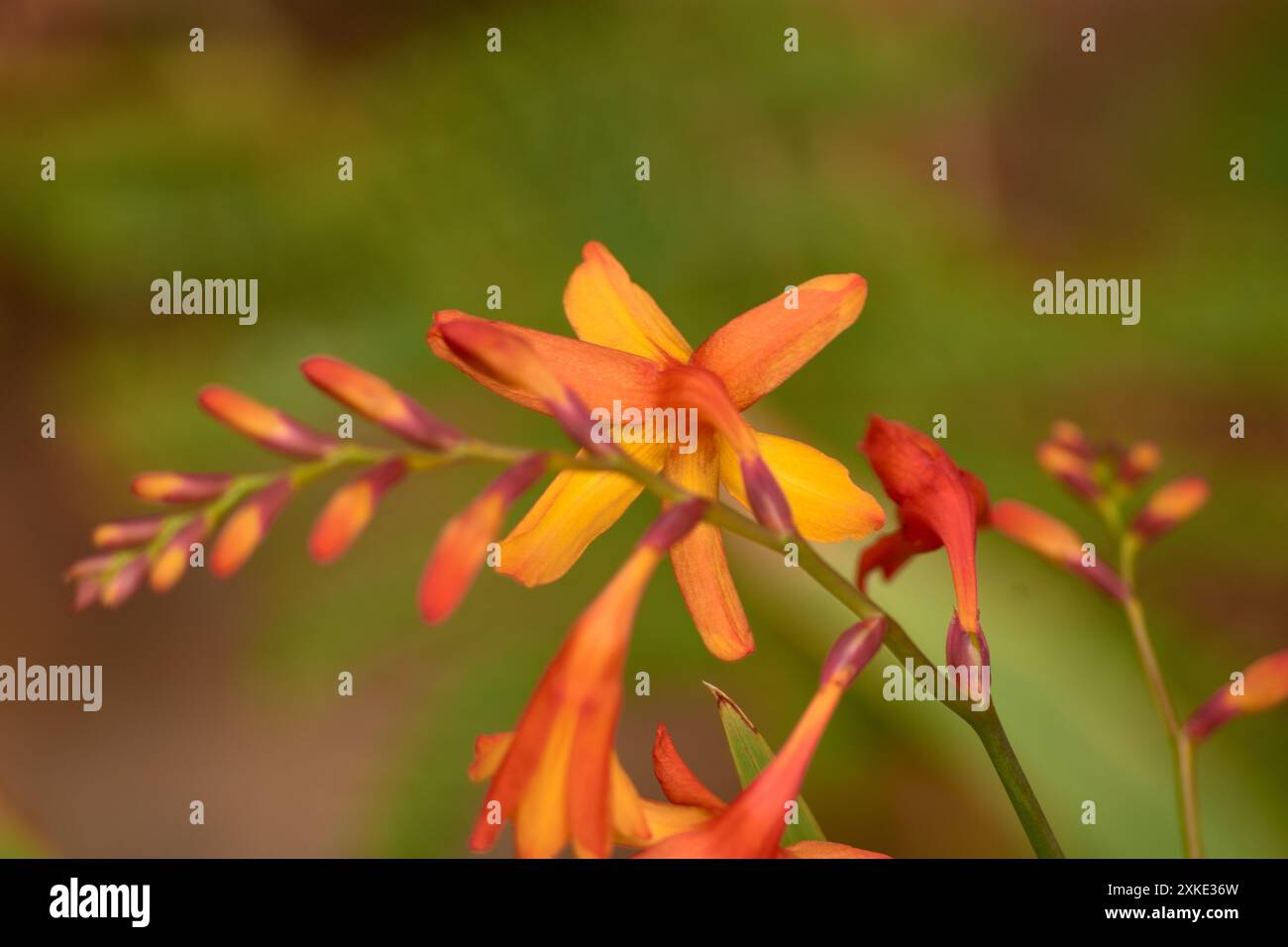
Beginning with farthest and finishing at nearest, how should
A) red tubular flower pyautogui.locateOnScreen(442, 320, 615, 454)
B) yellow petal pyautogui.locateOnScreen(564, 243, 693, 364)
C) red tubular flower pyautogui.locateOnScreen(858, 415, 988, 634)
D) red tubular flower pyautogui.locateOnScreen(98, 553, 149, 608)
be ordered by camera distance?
yellow petal pyautogui.locateOnScreen(564, 243, 693, 364) < red tubular flower pyautogui.locateOnScreen(858, 415, 988, 634) < red tubular flower pyautogui.locateOnScreen(442, 320, 615, 454) < red tubular flower pyautogui.locateOnScreen(98, 553, 149, 608)

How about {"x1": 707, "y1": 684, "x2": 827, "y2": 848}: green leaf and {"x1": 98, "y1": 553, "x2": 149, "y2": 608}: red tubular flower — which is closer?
{"x1": 98, "y1": 553, "x2": 149, "y2": 608}: red tubular flower

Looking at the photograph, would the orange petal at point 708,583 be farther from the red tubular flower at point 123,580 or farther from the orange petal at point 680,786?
the red tubular flower at point 123,580

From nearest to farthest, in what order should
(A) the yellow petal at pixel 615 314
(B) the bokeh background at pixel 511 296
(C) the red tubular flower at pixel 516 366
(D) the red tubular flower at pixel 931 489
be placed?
1. (C) the red tubular flower at pixel 516 366
2. (D) the red tubular flower at pixel 931 489
3. (A) the yellow petal at pixel 615 314
4. (B) the bokeh background at pixel 511 296

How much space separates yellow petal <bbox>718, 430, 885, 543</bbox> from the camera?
25.5 inches

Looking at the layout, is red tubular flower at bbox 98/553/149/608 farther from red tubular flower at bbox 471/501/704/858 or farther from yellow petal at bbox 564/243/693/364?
yellow petal at bbox 564/243/693/364

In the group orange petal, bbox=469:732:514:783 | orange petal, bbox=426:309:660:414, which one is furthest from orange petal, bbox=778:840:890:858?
orange petal, bbox=426:309:660:414

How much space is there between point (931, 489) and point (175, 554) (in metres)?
0.38

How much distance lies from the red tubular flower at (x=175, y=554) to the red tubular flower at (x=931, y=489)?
1.11ft

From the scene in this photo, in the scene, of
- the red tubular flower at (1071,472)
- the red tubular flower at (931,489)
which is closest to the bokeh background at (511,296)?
the red tubular flower at (1071,472)

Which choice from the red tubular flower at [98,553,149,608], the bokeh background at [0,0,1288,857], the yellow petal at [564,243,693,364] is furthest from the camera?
the bokeh background at [0,0,1288,857]

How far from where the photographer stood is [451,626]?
6.97 feet

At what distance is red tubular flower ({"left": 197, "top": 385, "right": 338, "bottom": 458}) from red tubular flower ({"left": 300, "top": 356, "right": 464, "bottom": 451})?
0.02 m

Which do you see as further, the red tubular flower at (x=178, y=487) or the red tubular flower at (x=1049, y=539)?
the red tubular flower at (x=1049, y=539)

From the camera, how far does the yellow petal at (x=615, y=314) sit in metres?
0.71
